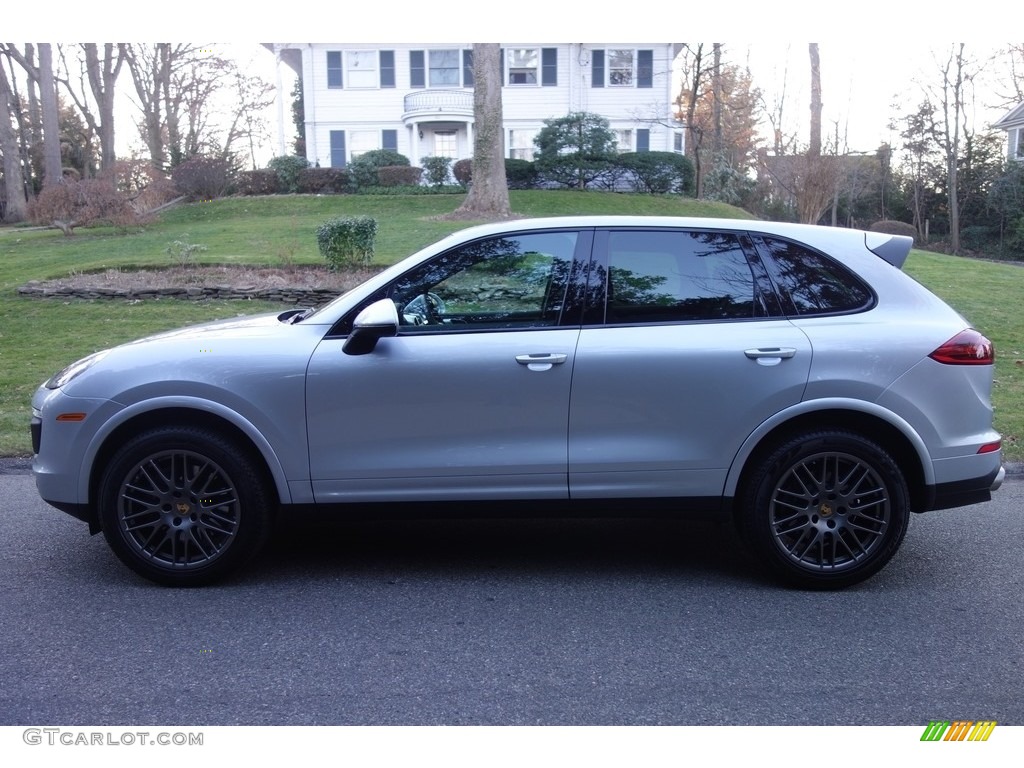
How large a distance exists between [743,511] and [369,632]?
6.27ft

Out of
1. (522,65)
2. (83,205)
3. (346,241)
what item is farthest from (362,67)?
(346,241)

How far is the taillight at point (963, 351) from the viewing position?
15.4ft

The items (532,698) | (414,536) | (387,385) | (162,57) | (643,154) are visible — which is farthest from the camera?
(162,57)

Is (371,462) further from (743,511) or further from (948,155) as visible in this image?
(948,155)

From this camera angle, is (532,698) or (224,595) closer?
(532,698)

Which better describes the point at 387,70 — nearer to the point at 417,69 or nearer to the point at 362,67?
the point at 362,67

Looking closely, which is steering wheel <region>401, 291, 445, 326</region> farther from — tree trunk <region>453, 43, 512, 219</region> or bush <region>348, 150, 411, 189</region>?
bush <region>348, 150, 411, 189</region>

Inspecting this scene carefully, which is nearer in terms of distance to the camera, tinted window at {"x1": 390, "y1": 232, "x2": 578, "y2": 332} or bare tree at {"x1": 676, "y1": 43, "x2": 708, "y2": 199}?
tinted window at {"x1": 390, "y1": 232, "x2": 578, "y2": 332}

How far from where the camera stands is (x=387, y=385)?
4.66 m

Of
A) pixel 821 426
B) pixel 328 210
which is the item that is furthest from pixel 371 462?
pixel 328 210

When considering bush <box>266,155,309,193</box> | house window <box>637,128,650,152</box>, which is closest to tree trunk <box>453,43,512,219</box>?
bush <box>266,155,309,193</box>

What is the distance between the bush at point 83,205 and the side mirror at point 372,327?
20.4m

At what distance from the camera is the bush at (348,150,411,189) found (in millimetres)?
30125
